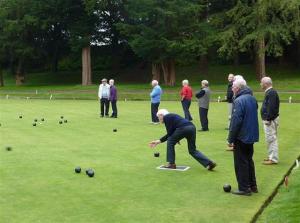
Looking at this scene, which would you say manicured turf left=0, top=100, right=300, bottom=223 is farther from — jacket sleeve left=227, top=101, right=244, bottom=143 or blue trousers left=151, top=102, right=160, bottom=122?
blue trousers left=151, top=102, right=160, bottom=122

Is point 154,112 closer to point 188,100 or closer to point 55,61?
point 188,100

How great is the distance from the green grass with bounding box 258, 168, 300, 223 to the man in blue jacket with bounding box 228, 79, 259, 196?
0.61m

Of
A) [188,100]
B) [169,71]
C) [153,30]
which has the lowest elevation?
[188,100]

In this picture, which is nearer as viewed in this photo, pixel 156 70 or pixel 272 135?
pixel 272 135

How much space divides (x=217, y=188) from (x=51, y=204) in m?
3.34

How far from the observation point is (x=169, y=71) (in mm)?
52812

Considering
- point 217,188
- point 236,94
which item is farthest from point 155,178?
point 236,94

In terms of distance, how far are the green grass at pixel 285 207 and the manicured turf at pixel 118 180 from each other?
0.82ft

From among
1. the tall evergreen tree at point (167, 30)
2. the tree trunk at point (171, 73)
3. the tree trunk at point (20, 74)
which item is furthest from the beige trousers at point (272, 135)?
the tree trunk at point (20, 74)

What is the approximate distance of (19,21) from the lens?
5850 centimetres

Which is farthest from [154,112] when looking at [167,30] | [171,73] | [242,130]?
[171,73]

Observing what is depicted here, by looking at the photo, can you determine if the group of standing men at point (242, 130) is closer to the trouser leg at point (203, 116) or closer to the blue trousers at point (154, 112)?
the trouser leg at point (203, 116)

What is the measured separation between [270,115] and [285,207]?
398cm

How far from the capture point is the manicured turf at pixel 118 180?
8.51m
